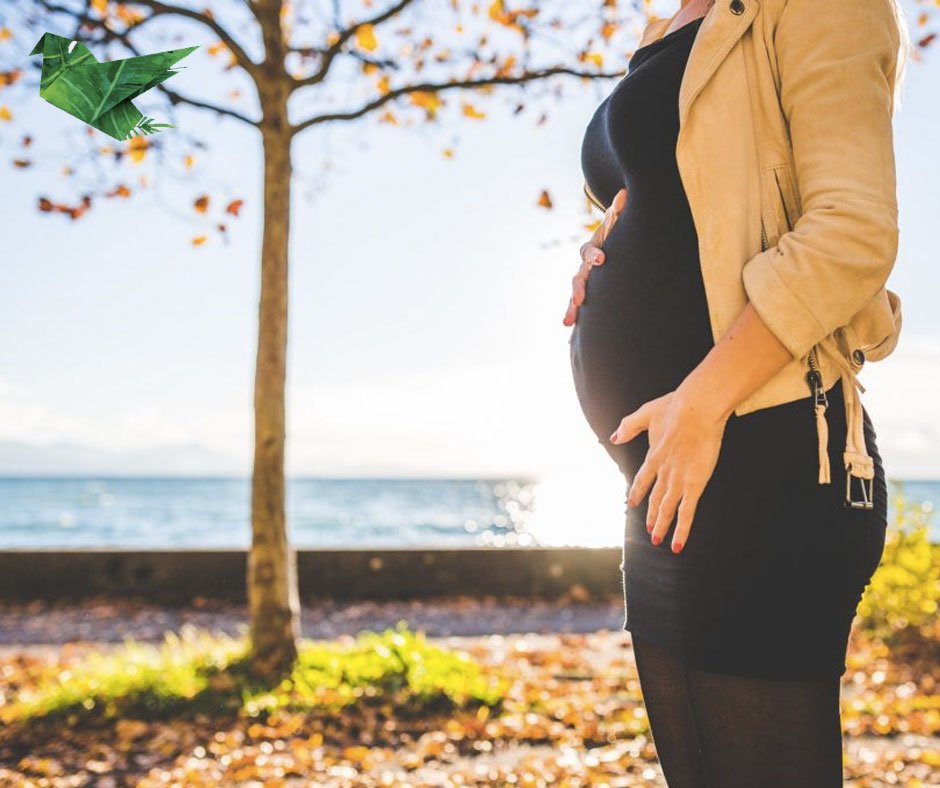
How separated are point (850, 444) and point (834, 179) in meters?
0.37

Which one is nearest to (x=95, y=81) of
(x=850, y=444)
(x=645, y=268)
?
(x=645, y=268)

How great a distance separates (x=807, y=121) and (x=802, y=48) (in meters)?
0.11

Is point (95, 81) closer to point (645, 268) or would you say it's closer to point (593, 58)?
point (645, 268)

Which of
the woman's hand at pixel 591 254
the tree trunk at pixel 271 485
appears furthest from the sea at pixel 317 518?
the woman's hand at pixel 591 254

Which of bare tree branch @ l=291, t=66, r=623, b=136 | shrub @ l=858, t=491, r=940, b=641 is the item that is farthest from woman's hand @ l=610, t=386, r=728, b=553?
shrub @ l=858, t=491, r=940, b=641

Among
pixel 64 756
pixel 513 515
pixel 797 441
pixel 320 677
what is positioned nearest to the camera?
pixel 797 441

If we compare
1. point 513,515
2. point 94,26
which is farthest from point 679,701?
point 513,515

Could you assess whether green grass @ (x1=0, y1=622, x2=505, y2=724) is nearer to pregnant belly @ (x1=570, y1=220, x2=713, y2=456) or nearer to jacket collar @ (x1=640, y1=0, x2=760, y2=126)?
pregnant belly @ (x1=570, y1=220, x2=713, y2=456)

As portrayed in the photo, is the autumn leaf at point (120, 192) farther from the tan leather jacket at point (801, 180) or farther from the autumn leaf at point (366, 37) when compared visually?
the tan leather jacket at point (801, 180)

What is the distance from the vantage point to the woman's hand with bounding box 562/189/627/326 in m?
1.43

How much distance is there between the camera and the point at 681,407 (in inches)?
45.3

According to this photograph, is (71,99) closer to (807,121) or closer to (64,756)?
(807,121)

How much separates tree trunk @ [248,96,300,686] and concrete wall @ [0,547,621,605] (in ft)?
11.8

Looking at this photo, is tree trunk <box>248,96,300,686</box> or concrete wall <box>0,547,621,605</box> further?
concrete wall <box>0,547,621,605</box>
